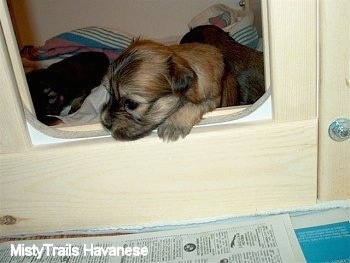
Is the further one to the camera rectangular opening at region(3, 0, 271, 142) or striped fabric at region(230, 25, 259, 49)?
rectangular opening at region(3, 0, 271, 142)

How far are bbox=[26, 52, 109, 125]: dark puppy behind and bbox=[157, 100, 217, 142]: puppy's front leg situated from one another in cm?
51

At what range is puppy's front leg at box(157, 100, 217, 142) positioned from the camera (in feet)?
3.41

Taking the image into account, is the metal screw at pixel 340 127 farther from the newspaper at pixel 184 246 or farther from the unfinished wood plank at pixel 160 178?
the newspaper at pixel 184 246

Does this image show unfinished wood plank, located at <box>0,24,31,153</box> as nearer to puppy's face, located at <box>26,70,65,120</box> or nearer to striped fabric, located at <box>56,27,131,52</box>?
puppy's face, located at <box>26,70,65,120</box>

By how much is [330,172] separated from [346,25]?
376mm

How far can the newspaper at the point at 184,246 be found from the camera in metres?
0.99

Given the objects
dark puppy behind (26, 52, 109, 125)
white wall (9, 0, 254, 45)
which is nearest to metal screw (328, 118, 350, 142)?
dark puppy behind (26, 52, 109, 125)

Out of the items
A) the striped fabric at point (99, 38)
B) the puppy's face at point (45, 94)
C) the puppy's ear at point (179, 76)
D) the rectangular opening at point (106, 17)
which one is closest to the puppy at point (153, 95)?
the puppy's ear at point (179, 76)

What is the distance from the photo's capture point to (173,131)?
104 centimetres

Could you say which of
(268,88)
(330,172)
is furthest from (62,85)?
(330,172)

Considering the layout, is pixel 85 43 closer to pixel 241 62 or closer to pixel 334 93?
pixel 241 62

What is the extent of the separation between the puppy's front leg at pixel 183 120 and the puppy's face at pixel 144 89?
3 centimetres

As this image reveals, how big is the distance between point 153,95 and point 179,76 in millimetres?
85

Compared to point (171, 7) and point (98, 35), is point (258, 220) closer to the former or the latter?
point (98, 35)
